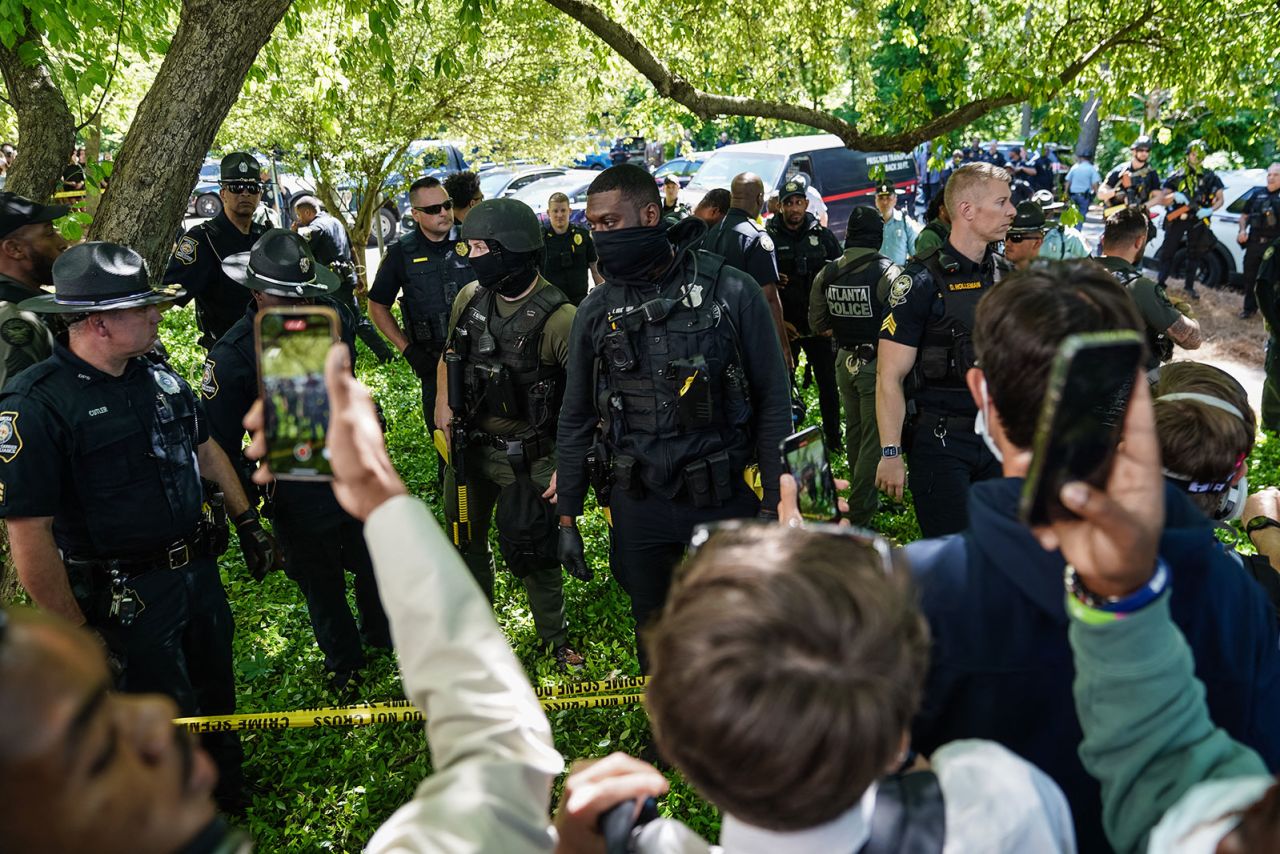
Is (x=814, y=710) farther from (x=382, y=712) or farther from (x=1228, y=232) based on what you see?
(x=1228, y=232)

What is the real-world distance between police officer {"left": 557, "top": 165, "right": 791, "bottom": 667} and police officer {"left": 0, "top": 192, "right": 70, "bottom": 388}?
81.9 inches

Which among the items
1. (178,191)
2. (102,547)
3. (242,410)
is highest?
(178,191)

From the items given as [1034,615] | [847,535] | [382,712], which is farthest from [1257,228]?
[847,535]

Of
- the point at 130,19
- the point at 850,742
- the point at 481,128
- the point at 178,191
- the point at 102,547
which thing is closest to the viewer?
the point at 850,742

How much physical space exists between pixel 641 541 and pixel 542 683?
1.24 metres

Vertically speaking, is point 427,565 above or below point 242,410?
above

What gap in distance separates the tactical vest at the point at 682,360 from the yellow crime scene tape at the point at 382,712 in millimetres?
1086

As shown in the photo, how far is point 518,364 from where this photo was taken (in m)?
4.23

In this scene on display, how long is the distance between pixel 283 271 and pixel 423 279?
2.06 metres

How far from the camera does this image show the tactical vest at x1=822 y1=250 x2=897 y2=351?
5652 mm

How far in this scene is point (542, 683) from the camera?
4449 mm

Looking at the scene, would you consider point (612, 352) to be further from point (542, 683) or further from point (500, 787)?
point (500, 787)

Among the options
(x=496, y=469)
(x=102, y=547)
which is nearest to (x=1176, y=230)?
(x=496, y=469)

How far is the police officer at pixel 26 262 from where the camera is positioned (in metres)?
3.58
